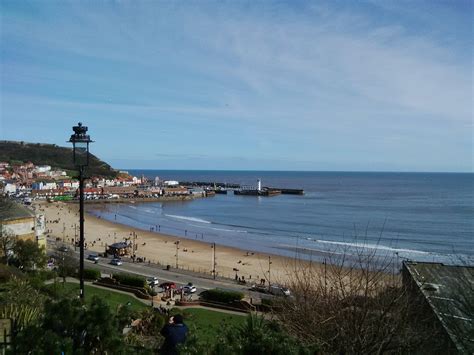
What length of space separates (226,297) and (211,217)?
4985 centimetres

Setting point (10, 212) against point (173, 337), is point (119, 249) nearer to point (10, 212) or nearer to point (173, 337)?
point (10, 212)

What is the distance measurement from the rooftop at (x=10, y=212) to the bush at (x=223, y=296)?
38.1 feet

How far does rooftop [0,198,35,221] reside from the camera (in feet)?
82.3

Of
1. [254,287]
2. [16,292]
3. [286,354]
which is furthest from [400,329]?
[254,287]

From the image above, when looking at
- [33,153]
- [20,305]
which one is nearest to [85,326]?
[20,305]

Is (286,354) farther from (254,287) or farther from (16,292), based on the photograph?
(254,287)

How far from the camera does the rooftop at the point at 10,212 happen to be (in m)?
25.1

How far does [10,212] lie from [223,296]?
13.9 metres

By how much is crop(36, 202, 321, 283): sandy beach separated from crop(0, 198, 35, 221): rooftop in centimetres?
1207

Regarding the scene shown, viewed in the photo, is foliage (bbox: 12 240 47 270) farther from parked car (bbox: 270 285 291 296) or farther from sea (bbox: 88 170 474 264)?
sea (bbox: 88 170 474 264)

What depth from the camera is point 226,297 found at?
68.7 ft

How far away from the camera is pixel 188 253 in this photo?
4188cm

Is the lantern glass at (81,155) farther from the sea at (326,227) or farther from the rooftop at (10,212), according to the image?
the sea at (326,227)

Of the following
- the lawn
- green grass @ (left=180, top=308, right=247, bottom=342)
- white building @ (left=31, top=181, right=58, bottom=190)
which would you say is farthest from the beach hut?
white building @ (left=31, top=181, right=58, bottom=190)
